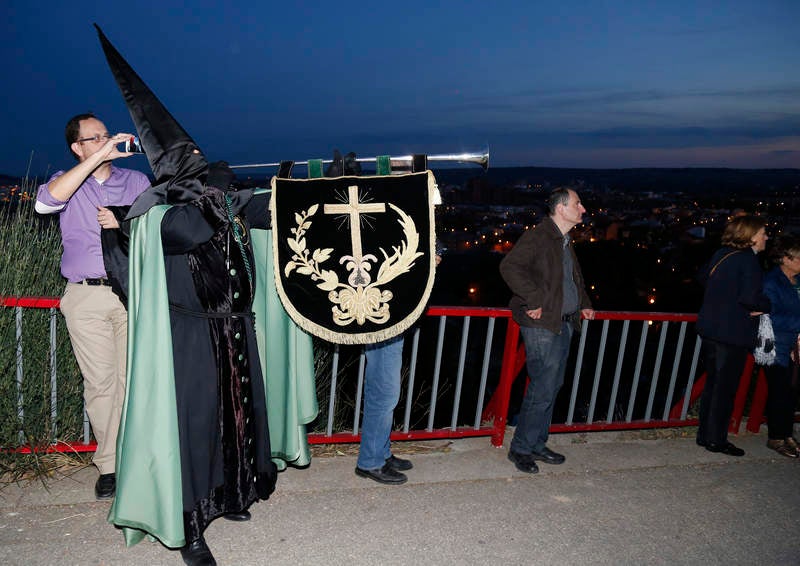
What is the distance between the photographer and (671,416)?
19.1ft

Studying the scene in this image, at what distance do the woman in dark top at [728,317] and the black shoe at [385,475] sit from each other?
258 cm

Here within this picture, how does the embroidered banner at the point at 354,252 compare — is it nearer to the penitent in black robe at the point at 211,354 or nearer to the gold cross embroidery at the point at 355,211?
the gold cross embroidery at the point at 355,211

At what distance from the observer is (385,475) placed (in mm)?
4156

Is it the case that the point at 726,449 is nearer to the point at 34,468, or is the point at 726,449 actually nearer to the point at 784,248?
the point at 784,248

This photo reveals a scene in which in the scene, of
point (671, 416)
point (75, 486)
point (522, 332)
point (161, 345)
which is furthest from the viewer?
point (671, 416)

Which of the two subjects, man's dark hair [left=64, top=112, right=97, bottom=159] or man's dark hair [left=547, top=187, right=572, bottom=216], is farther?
man's dark hair [left=547, top=187, right=572, bottom=216]

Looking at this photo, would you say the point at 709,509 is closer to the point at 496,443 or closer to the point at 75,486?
the point at 496,443

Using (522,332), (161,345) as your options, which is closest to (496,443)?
(522,332)

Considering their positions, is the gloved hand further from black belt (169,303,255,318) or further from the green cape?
black belt (169,303,255,318)

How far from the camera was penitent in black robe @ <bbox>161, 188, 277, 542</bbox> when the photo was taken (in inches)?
122

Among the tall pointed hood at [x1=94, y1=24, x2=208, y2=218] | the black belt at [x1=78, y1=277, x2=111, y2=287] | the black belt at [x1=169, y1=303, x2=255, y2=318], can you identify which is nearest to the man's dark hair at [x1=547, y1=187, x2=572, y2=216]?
the black belt at [x1=169, y1=303, x2=255, y2=318]

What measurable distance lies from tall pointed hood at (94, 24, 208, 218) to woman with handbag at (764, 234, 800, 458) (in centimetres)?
433

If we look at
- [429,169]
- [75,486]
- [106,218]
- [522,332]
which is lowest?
[75,486]

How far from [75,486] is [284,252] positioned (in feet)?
6.36
